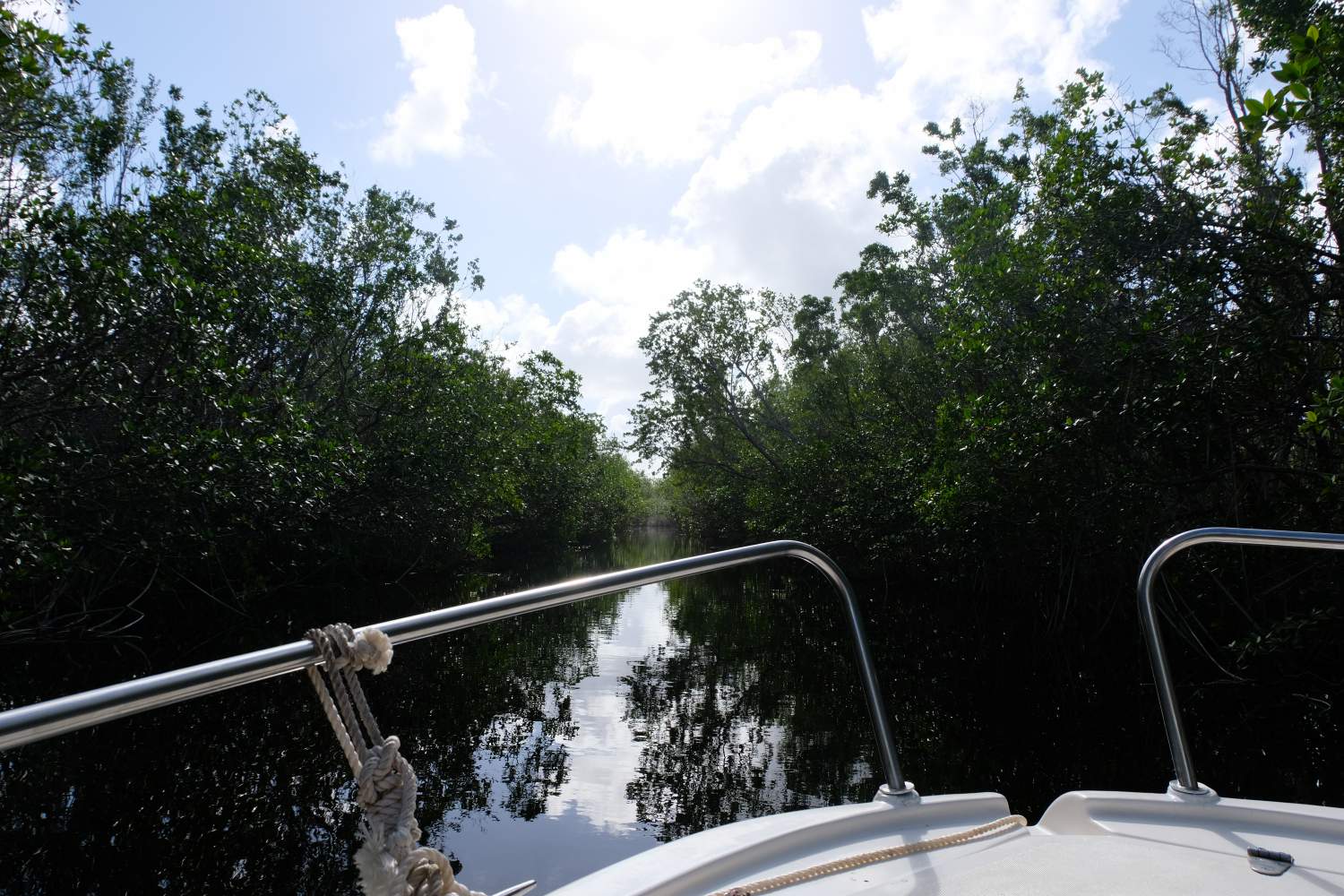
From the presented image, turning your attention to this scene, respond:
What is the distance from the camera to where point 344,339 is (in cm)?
→ 1559

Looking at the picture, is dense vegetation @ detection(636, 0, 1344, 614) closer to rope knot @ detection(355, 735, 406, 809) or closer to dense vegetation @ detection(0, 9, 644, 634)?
rope knot @ detection(355, 735, 406, 809)

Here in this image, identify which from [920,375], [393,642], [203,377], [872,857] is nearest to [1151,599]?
[872,857]

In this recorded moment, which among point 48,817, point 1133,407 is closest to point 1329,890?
point 48,817

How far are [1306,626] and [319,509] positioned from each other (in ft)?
41.6

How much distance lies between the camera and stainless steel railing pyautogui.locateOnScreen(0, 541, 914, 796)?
88cm

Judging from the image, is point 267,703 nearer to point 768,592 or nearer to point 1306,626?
point 1306,626

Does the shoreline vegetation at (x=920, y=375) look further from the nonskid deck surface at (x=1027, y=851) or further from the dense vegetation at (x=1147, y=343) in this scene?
the nonskid deck surface at (x=1027, y=851)

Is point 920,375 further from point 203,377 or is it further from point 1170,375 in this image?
point 203,377

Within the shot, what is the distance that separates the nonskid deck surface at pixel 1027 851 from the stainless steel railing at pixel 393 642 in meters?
0.22

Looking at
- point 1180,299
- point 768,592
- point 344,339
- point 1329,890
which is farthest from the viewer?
point 768,592

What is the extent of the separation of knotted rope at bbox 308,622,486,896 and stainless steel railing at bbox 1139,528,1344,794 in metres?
1.74

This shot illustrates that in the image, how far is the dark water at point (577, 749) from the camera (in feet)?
15.2

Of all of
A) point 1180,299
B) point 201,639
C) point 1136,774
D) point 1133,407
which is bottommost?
point 1136,774

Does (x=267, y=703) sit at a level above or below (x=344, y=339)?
below
